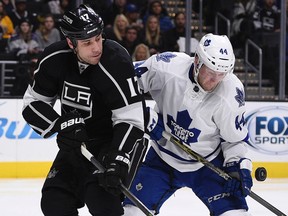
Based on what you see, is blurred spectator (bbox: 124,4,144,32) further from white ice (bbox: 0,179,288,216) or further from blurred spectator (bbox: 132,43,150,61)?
white ice (bbox: 0,179,288,216)

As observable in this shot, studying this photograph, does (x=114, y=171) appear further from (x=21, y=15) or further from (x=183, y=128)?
(x=21, y=15)

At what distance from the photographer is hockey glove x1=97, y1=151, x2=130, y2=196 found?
3176 millimetres

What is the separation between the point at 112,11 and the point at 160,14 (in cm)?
49

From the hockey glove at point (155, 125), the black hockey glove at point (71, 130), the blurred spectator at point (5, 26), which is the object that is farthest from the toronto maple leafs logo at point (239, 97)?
the blurred spectator at point (5, 26)

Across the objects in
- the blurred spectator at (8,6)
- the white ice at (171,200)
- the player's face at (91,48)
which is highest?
the player's face at (91,48)

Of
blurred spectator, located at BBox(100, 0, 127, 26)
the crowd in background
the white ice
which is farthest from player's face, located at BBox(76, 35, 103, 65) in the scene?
blurred spectator, located at BBox(100, 0, 127, 26)

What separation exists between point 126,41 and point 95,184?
4249mm

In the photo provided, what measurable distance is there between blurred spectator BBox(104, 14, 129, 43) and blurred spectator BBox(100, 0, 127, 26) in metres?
0.19

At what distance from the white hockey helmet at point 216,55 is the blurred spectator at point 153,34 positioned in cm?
383

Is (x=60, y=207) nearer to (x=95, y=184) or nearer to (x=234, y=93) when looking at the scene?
(x=95, y=184)

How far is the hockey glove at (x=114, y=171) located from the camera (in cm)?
318

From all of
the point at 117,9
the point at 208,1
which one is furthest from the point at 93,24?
the point at 208,1

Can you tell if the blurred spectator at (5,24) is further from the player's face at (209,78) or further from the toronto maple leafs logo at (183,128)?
the player's face at (209,78)

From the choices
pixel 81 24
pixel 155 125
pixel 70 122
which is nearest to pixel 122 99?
pixel 70 122
